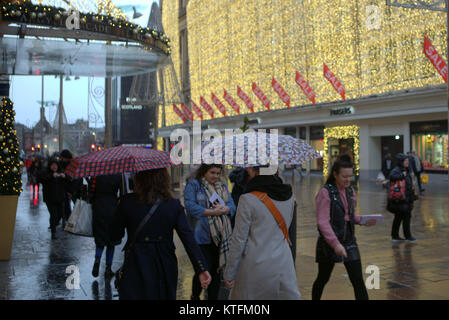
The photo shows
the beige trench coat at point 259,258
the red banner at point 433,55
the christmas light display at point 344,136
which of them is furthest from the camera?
the christmas light display at point 344,136

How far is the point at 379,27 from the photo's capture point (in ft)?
97.3

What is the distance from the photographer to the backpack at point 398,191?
9.68 meters

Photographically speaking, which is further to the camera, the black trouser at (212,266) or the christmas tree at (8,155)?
the christmas tree at (8,155)

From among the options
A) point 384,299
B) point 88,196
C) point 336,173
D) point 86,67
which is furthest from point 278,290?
point 86,67

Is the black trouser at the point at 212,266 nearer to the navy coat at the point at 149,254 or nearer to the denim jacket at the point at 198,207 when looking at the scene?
the denim jacket at the point at 198,207

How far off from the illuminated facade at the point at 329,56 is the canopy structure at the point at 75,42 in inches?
654

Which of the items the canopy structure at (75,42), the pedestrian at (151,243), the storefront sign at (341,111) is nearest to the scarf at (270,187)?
the pedestrian at (151,243)

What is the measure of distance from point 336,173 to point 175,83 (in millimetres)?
18936

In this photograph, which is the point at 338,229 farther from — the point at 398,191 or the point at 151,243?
the point at 398,191

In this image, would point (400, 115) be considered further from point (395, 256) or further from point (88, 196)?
point (88, 196)

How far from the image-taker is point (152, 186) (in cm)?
405

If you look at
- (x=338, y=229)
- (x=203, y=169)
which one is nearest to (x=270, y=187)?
(x=338, y=229)

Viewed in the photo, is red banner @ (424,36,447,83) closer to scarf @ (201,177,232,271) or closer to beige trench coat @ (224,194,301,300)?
scarf @ (201,177,232,271)

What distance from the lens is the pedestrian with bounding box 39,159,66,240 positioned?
11477mm
